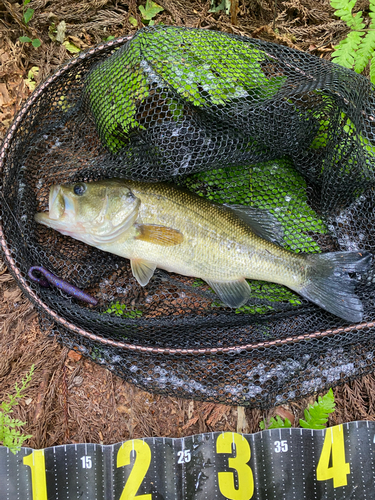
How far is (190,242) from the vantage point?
2725 mm

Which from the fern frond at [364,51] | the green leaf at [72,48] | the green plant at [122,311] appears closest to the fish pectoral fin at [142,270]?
the green plant at [122,311]

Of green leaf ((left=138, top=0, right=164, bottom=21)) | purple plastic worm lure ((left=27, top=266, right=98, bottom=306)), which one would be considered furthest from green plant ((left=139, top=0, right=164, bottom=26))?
purple plastic worm lure ((left=27, top=266, right=98, bottom=306))

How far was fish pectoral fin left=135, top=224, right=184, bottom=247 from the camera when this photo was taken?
106 inches

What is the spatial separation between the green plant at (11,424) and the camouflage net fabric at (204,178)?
0.55m

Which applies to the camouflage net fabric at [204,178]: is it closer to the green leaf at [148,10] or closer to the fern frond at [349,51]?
the fern frond at [349,51]

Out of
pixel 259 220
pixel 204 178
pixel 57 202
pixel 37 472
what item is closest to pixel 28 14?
pixel 57 202

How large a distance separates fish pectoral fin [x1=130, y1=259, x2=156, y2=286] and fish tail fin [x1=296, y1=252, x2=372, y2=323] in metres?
1.14

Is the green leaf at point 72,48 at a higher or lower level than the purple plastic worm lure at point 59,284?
higher

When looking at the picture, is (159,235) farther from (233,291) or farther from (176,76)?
(176,76)

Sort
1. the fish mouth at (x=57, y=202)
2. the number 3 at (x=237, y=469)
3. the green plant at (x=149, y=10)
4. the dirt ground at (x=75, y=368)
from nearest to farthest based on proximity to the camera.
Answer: the fish mouth at (x=57, y=202)
the number 3 at (x=237, y=469)
the dirt ground at (x=75, y=368)
the green plant at (x=149, y=10)

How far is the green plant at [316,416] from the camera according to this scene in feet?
9.34

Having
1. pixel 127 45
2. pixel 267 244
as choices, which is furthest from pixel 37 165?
pixel 267 244

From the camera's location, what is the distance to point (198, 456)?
9.18 ft

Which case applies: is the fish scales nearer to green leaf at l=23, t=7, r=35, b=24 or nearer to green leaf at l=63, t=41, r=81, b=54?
green leaf at l=63, t=41, r=81, b=54
